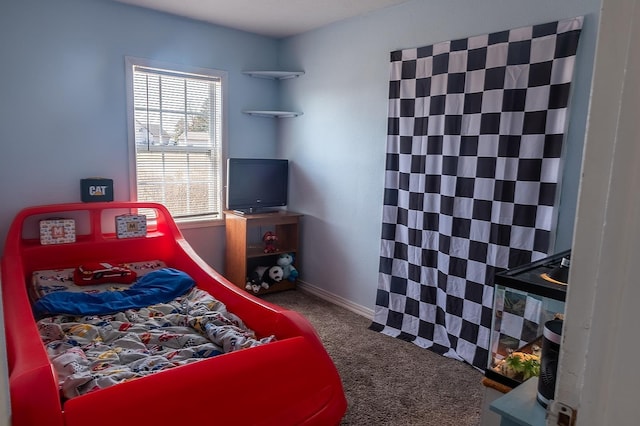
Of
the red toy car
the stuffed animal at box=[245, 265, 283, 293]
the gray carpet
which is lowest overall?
the gray carpet

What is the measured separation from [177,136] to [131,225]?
0.89m

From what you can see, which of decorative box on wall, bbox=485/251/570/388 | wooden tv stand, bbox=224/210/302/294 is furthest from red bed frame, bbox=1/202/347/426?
wooden tv stand, bbox=224/210/302/294

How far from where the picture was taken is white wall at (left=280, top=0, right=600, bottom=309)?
8.50 feet

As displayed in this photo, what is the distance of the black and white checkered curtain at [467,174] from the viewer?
2.26 meters

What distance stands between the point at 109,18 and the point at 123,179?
120cm

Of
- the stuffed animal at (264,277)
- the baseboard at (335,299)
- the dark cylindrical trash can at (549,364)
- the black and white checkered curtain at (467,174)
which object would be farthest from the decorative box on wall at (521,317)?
the stuffed animal at (264,277)

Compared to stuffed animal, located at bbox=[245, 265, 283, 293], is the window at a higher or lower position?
higher

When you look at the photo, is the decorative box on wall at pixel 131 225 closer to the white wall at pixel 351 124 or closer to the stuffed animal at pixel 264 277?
the stuffed animal at pixel 264 277

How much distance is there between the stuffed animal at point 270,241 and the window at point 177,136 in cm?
48

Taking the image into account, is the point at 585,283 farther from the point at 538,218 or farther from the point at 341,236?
the point at 341,236

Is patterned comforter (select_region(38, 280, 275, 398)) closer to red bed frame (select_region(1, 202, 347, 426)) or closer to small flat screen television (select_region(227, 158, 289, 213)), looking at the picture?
red bed frame (select_region(1, 202, 347, 426))

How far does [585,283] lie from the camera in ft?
1.55

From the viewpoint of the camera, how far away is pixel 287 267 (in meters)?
3.87

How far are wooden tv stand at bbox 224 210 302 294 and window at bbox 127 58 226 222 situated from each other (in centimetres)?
32
